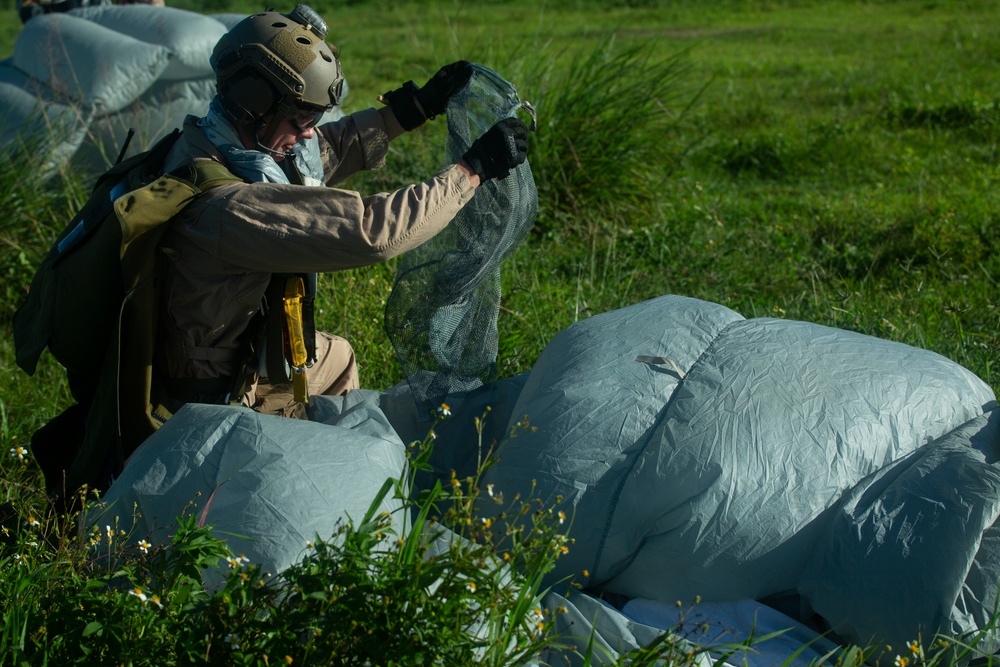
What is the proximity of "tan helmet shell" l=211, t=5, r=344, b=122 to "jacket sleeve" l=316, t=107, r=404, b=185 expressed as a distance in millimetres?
448

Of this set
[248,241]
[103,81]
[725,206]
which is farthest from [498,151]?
[103,81]

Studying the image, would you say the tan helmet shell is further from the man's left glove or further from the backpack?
the man's left glove

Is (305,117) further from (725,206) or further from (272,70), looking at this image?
(725,206)

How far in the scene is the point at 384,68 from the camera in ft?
35.0

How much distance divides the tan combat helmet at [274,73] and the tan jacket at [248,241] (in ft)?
0.54

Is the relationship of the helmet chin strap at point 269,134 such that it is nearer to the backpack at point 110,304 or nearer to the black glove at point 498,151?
the backpack at point 110,304

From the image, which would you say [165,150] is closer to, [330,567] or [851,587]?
[330,567]

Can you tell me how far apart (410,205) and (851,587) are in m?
1.34

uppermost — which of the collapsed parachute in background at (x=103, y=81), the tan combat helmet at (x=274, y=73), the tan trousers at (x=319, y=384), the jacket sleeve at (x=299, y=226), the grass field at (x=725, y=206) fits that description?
the tan combat helmet at (x=274, y=73)

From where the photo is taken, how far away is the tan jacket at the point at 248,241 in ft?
8.33

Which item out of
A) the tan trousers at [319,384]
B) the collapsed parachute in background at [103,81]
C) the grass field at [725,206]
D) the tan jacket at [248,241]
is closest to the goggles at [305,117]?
the tan jacket at [248,241]

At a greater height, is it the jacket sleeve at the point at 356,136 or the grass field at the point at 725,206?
the jacket sleeve at the point at 356,136

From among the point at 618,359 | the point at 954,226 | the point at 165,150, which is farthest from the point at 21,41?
the point at 954,226

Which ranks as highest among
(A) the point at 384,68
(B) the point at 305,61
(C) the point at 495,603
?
(B) the point at 305,61
